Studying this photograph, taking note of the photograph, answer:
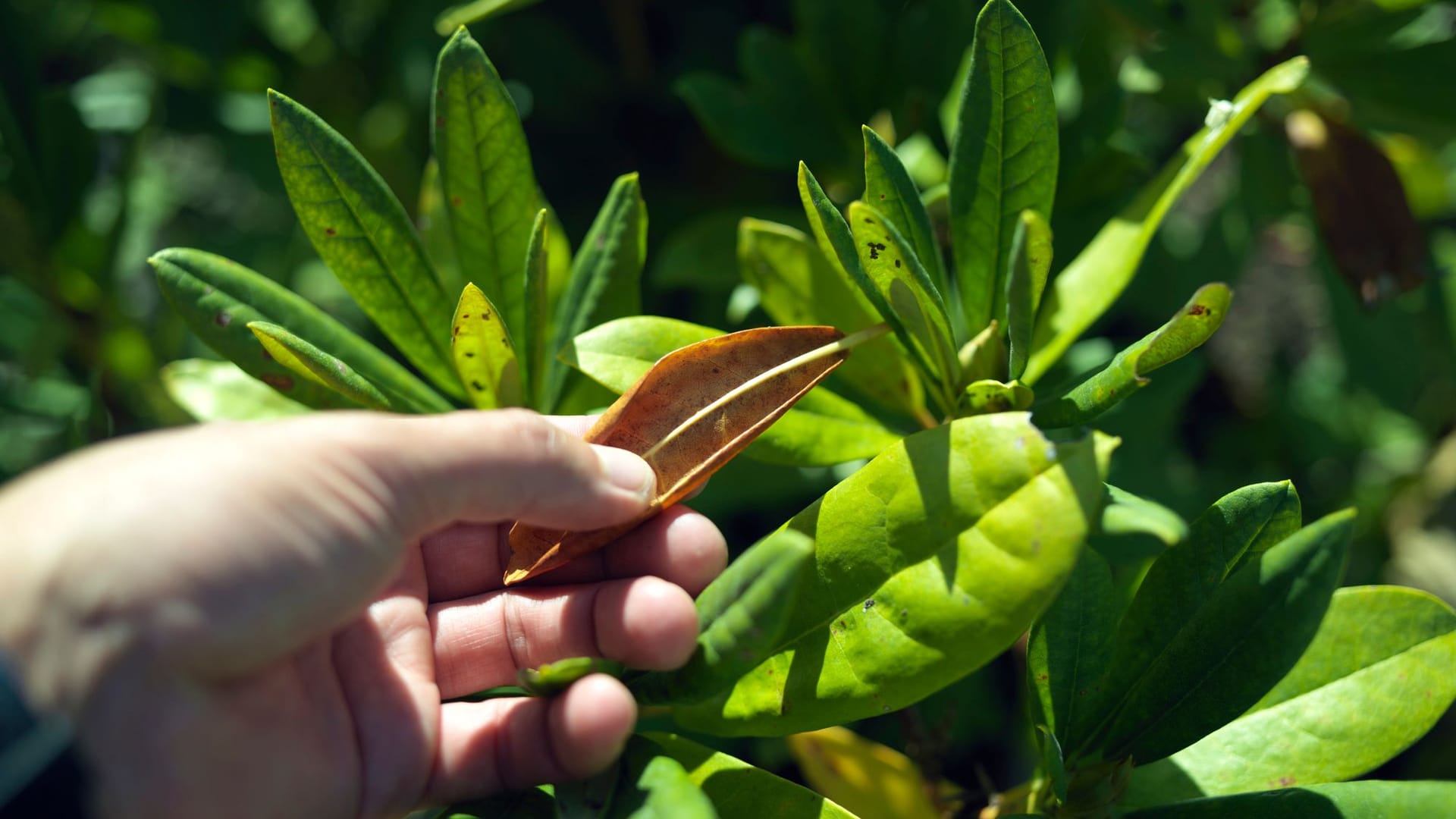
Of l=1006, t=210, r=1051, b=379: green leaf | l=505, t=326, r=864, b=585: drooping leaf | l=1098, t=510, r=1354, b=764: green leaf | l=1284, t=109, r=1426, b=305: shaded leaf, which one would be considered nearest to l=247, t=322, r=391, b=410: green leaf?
l=505, t=326, r=864, b=585: drooping leaf

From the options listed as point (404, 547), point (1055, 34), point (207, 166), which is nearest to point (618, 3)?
point (1055, 34)

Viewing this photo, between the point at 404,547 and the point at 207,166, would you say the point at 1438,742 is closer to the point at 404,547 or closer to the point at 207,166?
the point at 404,547

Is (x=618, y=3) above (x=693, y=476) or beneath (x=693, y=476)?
above

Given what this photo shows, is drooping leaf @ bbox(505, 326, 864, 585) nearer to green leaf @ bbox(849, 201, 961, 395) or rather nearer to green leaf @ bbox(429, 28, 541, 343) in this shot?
green leaf @ bbox(849, 201, 961, 395)

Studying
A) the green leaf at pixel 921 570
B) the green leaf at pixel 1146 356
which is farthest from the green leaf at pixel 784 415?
the green leaf at pixel 1146 356

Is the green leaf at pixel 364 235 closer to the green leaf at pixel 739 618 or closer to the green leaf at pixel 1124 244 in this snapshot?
the green leaf at pixel 739 618
